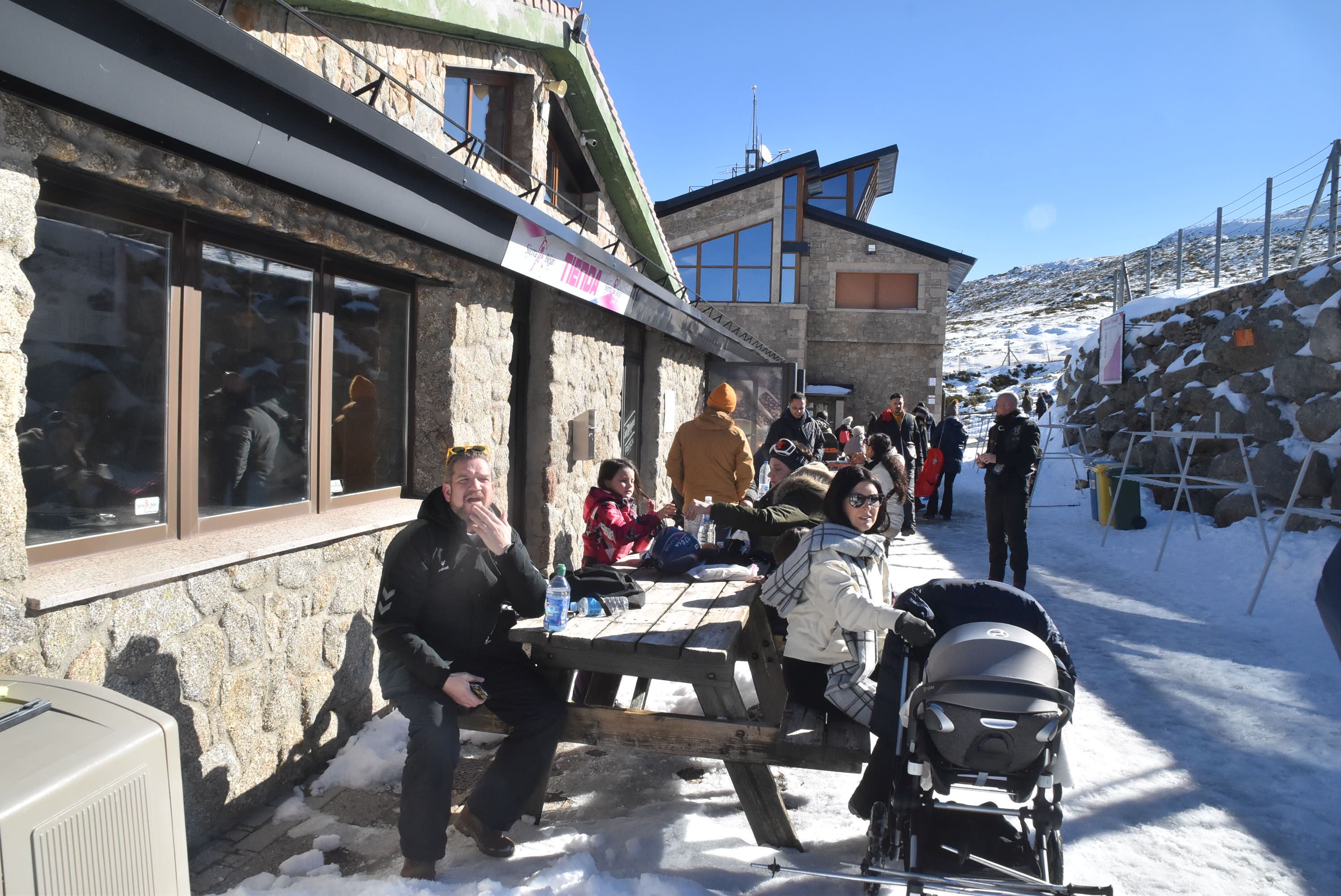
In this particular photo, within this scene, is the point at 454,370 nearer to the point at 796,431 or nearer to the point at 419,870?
the point at 419,870

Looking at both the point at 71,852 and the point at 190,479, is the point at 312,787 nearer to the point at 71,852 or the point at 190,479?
the point at 190,479

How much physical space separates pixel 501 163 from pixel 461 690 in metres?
4.67

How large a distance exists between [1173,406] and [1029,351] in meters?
40.6

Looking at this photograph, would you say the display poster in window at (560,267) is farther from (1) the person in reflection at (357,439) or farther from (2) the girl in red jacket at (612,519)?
(2) the girl in red jacket at (612,519)

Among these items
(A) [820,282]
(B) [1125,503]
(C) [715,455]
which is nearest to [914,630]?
(C) [715,455]

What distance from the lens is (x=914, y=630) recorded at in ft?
8.66

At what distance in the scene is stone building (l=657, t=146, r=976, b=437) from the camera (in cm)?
2541

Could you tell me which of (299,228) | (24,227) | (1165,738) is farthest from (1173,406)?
(24,227)

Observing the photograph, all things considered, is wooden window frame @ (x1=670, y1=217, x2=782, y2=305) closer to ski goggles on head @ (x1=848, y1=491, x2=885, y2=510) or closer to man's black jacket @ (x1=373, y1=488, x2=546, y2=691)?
ski goggles on head @ (x1=848, y1=491, x2=885, y2=510)

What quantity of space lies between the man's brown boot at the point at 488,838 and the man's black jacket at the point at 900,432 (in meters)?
8.38

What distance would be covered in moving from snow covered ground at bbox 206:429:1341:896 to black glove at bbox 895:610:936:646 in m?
0.90

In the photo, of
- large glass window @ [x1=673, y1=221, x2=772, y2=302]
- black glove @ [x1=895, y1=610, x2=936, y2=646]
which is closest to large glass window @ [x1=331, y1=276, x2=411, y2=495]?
black glove @ [x1=895, y1=610, x2=936, y2=646]

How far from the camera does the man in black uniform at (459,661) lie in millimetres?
2799

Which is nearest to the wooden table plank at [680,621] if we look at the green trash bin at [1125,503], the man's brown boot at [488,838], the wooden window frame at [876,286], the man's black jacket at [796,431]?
the man's brown boot at [488,838]
